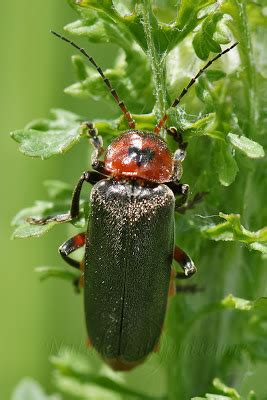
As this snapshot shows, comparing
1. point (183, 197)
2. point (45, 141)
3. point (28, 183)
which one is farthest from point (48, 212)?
point (28, 183)

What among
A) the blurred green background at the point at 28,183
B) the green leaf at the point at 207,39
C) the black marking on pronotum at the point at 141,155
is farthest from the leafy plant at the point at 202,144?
the blurred green background at the point at 28,183

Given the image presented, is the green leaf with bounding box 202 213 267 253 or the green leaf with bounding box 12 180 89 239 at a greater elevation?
the green leaf with bounding box 202 213 267 253

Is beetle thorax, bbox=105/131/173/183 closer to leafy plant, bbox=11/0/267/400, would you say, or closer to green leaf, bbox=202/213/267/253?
leafy plant, bbox=11/0/267/400

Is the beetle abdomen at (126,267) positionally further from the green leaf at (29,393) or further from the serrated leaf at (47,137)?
the green leaf at (29,393)

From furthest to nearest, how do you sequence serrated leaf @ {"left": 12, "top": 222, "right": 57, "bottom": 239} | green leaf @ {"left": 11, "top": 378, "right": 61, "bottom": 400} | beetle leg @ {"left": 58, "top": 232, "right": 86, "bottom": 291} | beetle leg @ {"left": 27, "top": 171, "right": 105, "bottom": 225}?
green leaf @ {"left": 11, "top": 378, "right": 61, "bottom": 400}
beetle leg @ {"left": 58, "top": 232, "right": 86, "bottom": 291}
beetle leg @ {"left": 27, "top": 171, "right": 105, "bottom": 225}
serrated leaf @ {"left": 12, "top": 222, "right": 57, "bottom": 239}

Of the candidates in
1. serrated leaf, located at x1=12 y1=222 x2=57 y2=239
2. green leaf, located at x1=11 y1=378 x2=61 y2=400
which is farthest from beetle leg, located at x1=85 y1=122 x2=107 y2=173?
green leaf, located at x1=11 y1=378 x2=61 y2=400

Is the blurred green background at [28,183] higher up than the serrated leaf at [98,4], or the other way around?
the serrated leaf at [98,4]
